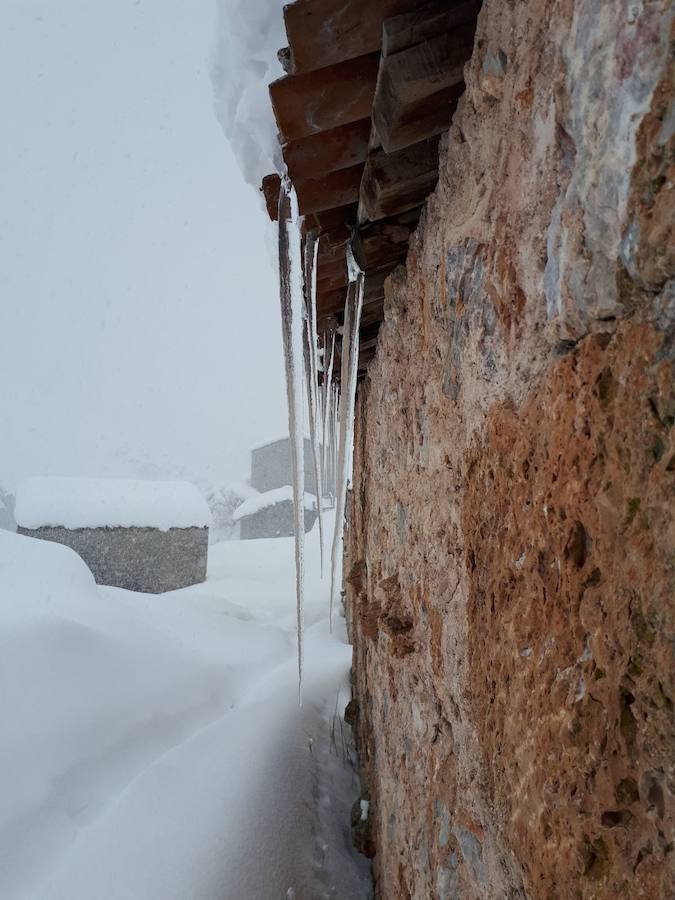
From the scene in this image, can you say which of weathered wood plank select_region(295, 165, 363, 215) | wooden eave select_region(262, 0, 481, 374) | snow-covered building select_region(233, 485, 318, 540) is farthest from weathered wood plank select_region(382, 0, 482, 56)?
snow-covered building select_region(233, 485, 318, 540)

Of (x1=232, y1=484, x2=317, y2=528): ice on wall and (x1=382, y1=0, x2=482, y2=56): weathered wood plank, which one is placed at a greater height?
(x1=382, y1=0, x2=482, y2=56): weathered wood plank

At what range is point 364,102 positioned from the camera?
1018 mm

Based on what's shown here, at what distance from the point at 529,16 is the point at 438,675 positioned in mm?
1217

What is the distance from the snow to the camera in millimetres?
2217

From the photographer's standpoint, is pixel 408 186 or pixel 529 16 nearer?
pixel 529 16

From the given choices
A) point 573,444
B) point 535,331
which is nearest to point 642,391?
point 573,444

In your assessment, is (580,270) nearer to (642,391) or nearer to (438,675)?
(642,391)

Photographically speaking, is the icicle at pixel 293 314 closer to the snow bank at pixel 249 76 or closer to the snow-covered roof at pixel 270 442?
the snow bank at pixel 249 76

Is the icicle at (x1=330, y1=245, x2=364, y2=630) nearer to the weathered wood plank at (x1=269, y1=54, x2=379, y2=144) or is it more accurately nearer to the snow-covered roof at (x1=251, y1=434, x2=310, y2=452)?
the weathered wood plank at (x1=269, y1=54, x2=379, y2=144)

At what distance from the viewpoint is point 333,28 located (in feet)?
2.82

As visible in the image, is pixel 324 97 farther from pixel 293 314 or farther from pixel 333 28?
pixel 293 314

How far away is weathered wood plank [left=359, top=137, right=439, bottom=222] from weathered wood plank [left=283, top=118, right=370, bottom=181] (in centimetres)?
4

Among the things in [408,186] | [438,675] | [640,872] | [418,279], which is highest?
[408,186]

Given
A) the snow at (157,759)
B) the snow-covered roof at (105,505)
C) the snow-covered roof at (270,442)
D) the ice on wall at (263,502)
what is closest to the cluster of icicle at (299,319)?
the snow at (157,759)
